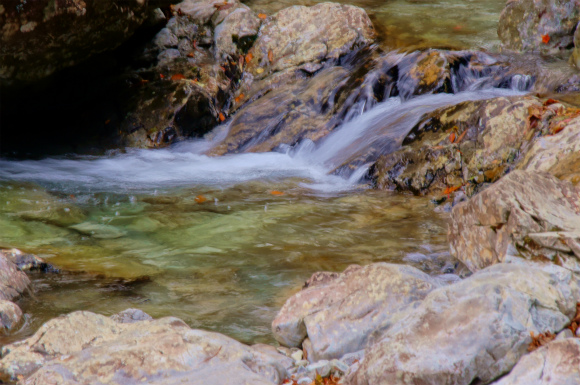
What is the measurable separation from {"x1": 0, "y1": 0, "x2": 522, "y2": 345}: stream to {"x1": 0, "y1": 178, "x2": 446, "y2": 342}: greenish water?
0.01 meters

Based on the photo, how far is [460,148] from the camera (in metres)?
6.62

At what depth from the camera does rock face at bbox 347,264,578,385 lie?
7.47 feet

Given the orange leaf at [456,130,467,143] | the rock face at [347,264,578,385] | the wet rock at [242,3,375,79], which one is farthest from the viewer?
the wet rock at [242,3,375,79]

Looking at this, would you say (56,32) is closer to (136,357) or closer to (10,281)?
(10,281)

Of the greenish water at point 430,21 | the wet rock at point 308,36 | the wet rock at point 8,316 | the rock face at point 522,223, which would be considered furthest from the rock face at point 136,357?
the wet rock at point 308,36

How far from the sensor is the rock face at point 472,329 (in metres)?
2.28

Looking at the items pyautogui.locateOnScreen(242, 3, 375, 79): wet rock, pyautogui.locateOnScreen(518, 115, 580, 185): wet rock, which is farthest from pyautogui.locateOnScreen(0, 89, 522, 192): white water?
pyautogui.locateOnScreen(518, 115, 580, 185): wet rock

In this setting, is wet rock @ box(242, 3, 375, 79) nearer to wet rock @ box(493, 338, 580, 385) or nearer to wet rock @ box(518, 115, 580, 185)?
wet rock @ box(518, 115, 580, 185)

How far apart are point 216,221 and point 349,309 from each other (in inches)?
121

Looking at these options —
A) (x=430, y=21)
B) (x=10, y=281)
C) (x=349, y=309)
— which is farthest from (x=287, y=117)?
(x=349, y=309)

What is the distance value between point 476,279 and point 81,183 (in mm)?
6237

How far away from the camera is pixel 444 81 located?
8086mm

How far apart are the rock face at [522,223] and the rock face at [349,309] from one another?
1.83 ft

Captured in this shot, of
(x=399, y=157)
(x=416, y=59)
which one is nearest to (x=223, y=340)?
(x=399, y=157)
